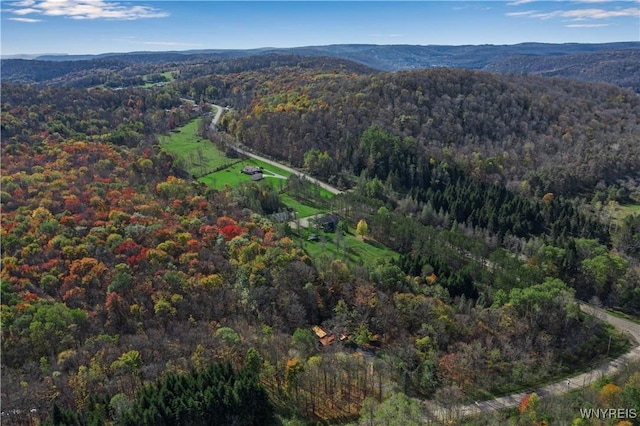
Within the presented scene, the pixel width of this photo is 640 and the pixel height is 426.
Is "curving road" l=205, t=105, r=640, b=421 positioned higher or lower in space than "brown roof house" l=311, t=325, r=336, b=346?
lower

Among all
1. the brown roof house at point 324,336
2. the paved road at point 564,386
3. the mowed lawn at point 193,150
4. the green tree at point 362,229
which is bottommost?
the paved road at point 564,386

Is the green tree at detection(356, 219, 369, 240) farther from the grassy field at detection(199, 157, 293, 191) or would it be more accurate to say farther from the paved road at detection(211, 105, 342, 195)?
the grassy field at detection(199, 157, 293, 191)

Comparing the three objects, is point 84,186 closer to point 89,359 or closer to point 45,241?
point 45,241

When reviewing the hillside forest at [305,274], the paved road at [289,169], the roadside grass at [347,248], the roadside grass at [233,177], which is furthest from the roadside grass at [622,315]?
the roadside grass at [233,177]

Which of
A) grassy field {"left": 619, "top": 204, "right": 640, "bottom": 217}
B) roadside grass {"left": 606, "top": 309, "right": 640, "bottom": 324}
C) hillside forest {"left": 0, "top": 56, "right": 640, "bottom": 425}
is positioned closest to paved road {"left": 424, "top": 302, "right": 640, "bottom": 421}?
roadside grass {"left": 606, "top": 309, "right": 640, "bottom": 324}

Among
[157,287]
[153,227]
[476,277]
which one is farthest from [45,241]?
[476,277]

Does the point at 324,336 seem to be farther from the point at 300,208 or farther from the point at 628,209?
the point at 628,209

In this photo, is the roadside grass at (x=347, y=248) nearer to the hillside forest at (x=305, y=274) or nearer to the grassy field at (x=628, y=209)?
the hillside forest at (x=305, y=274)
